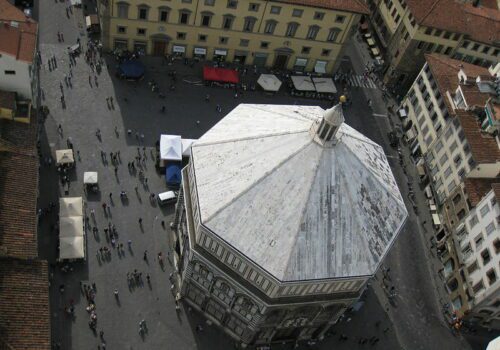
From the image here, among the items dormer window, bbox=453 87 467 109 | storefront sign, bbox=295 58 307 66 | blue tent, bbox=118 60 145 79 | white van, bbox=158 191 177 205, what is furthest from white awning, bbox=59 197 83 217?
dormer window, bbox=453 87 467 109

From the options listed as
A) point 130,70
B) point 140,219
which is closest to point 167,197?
point 140,219

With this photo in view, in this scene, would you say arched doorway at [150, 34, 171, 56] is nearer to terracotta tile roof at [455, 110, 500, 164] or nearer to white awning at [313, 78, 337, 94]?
white awning at [313, 78, 337, 94]

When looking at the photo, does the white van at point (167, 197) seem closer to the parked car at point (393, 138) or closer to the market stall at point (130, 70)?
the market stall at point (130, 70)

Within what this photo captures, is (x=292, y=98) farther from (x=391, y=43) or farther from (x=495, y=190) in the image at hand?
(x=495, y=190)

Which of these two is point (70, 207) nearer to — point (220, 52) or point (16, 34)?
point (16, 34)

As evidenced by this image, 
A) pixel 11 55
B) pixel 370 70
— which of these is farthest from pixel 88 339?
pixel 370 70

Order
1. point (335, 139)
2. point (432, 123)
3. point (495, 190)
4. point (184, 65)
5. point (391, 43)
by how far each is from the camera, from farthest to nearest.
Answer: point (391, 43)
point (184, 65)
point (432, 123)
point (495, 190)
point (335, 139)
